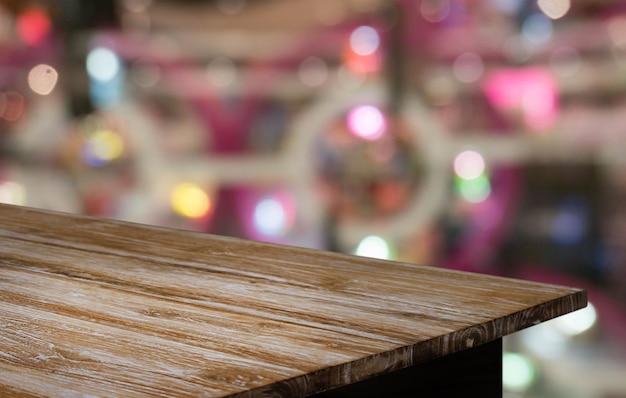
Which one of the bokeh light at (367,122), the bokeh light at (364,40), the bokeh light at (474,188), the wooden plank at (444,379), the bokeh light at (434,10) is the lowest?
the wooden plank at (444,379)

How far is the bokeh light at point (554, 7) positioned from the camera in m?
2.46

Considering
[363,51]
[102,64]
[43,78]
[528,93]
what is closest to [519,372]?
[528,93]

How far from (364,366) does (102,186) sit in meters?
2.21

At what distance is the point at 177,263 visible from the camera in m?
0.73

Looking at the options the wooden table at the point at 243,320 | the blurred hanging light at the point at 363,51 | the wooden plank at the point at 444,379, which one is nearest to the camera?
the wooden table at the point at 243,320

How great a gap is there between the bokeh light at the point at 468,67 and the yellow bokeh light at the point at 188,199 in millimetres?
693

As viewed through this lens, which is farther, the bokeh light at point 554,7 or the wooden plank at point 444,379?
the bokeh light at point 554,7

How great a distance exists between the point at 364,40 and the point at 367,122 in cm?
21

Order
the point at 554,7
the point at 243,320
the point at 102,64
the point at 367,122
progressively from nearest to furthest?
the point at 243,320 → the point at 554,7 → the point at 367,122 → the point at 102,64

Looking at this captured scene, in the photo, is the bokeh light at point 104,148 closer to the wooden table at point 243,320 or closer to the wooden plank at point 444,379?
the wooden table at point 243,320

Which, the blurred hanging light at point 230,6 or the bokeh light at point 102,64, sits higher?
the blurred hanging light at point 230,6

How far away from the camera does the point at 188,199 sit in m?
2.62

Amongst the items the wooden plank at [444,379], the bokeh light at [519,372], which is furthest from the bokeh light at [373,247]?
the wooden plank at [444,379]

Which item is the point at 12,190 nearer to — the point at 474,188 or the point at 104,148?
the point at 104,148
